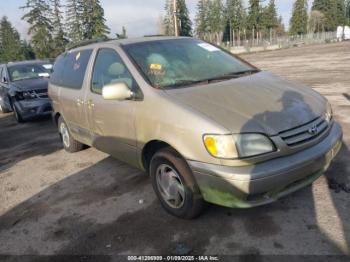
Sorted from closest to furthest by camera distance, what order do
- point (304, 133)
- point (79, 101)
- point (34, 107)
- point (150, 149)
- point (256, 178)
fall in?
point (256, 178)
point (304, 133)
point (150, 149)
point (79, 101)
point (34, 107)

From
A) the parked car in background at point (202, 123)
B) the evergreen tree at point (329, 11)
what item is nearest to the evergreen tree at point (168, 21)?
the evergreen tree at point (329, 11)

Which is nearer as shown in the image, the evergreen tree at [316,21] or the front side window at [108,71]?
the front side window at [108,71]

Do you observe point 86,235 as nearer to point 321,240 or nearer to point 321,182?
point 321,240

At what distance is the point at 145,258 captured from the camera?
9.80 ft

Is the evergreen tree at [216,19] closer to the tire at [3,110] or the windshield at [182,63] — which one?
the tire at [3,110]

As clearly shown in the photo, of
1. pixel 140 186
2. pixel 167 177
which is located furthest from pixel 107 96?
pixel 140 186

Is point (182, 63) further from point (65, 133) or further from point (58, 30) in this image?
point (58, 30)

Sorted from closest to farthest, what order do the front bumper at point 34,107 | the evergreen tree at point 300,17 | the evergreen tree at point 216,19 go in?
the front bumper at point 34,107, the evergreen tree at point 216,19, the evergreen tree at point 300,17

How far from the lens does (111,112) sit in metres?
4.09

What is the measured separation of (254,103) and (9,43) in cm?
6977

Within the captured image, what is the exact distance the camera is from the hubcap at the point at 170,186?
339 centimetres

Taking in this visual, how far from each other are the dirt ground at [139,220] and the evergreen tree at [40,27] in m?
53.2

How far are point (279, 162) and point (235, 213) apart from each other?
0.84m

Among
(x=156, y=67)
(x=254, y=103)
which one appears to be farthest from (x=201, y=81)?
(x=254, y=103)
